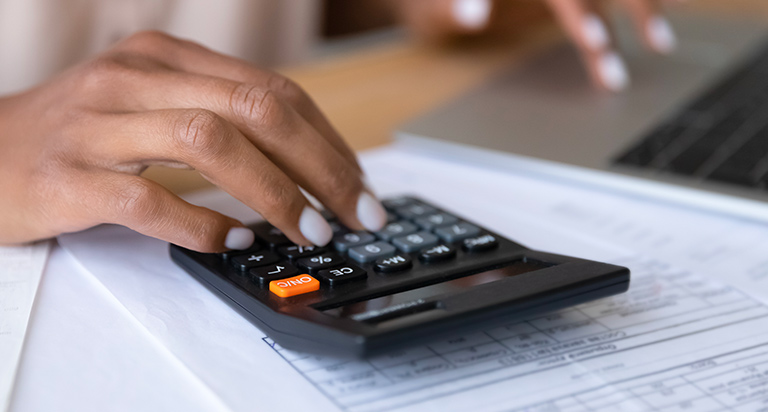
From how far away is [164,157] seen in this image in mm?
417

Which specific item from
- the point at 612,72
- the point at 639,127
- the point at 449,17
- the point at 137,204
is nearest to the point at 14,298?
the point at 137,204

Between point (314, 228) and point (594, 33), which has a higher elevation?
point (594, 33)

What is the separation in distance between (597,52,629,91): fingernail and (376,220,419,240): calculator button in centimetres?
47

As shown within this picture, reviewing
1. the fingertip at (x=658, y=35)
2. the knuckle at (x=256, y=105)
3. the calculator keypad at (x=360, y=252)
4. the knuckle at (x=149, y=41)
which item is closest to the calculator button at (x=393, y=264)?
the calculator keypad at (x=360, y=252)

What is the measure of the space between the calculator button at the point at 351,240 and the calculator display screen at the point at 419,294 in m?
0.07

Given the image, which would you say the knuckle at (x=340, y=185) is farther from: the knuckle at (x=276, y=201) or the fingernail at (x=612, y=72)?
the fingernail at (x=612, y=72)

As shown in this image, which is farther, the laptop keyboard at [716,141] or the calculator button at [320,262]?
the laptop keyboard at [716,141]

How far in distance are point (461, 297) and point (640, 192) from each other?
0.98 feet

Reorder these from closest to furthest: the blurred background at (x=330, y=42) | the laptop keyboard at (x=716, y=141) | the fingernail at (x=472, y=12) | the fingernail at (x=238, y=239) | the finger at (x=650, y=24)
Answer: the fingernail at (x=238, y=239) → the laptop keyboard at (x=716, y=141) → the blurred background at (x=330, y=42) → the finger at (x=650, y=24) → the fingernail at (x=472, y=12)

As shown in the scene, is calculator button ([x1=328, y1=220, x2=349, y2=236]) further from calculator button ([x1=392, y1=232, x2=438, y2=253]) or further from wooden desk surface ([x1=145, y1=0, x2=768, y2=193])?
wooden desk surface ([x1=145, y1=0, x2=768, y2=193])

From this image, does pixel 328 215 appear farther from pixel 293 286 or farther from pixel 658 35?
pixel 658 35

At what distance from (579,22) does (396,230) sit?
0.53 metres

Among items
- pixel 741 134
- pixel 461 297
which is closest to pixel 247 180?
pixel 461 297

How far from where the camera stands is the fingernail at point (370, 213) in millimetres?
443
